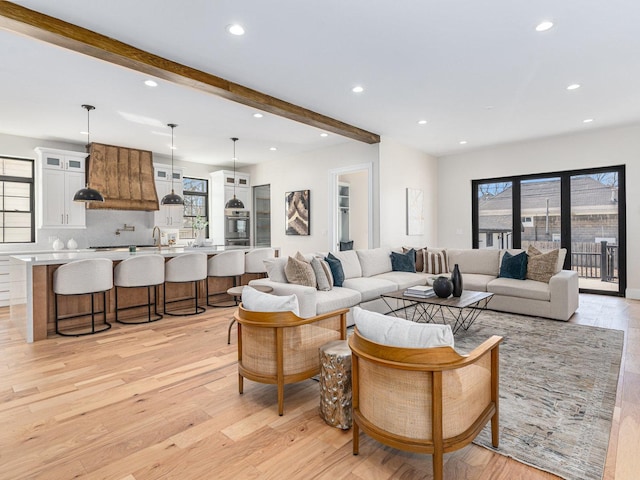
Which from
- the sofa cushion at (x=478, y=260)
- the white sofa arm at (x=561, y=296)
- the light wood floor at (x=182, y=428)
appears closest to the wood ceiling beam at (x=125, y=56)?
the light wood floor at (x=182, y=428)

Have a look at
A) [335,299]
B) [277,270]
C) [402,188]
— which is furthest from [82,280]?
[402,188]

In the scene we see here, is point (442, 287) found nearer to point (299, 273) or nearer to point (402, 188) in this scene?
point (299, 273)

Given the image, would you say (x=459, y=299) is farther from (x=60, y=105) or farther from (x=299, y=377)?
(x=60, y=105)

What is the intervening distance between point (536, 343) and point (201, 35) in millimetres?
4313

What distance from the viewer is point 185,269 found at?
5.00 meters

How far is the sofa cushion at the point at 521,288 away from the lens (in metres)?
4.59

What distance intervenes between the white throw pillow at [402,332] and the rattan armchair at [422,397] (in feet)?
0.09

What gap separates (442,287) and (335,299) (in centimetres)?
117

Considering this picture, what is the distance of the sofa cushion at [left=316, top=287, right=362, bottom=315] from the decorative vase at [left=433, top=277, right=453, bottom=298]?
37.3 inches

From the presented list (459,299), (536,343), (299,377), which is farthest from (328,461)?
(536,343)

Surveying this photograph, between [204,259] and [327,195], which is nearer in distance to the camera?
[204,259]

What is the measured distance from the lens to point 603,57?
346 cm

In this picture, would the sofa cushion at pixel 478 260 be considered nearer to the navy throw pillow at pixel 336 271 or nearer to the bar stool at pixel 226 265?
the navy throw pillow at pixel 336 271

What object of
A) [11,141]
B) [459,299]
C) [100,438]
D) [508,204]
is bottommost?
[100,438]
